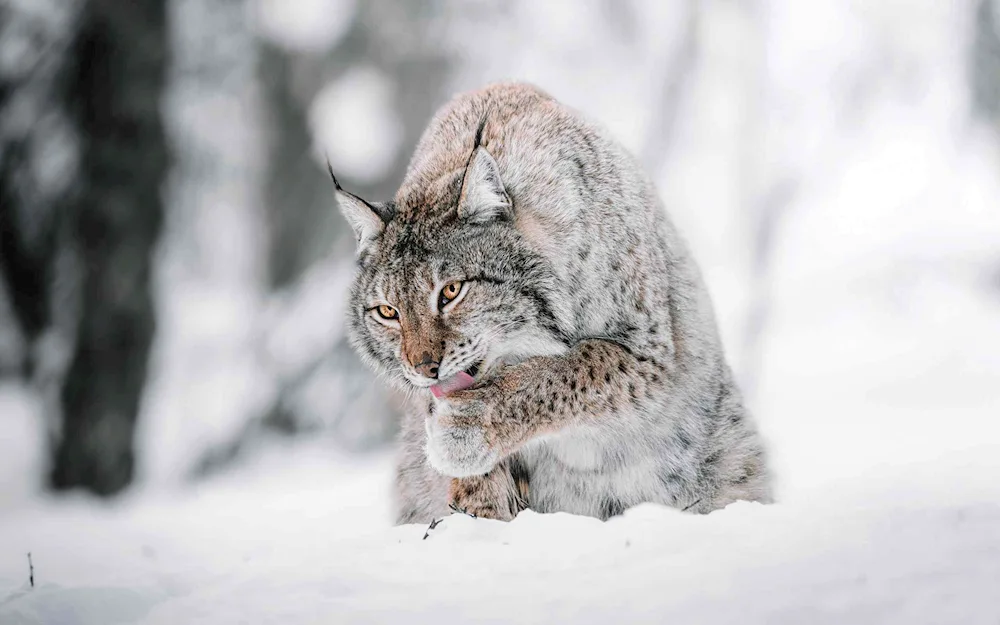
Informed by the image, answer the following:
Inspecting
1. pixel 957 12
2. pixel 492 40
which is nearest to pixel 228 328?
pixel 492 40

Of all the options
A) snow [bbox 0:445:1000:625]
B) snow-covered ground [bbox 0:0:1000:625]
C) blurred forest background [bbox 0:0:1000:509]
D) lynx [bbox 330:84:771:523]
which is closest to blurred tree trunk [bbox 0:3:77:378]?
blurred forest background [bbox 0:0:1000:509]

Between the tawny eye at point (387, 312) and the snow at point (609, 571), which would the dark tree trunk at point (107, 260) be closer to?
the snow at point (609, 571)

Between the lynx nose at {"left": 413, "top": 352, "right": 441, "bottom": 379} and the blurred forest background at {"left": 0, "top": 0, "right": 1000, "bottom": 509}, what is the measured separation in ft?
14.2

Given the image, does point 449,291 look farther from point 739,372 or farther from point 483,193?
point 739,372

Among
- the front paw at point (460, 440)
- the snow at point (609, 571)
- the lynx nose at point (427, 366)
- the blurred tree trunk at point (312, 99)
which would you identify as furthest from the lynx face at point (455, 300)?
the blurred tree trunk at point (312, 99)

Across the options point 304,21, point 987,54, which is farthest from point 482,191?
point 987,54

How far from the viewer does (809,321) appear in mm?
10633

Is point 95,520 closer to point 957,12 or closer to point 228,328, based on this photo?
point 228,328

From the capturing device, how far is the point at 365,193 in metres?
9.07

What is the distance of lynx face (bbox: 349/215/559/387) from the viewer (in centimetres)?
320

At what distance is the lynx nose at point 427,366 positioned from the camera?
125 inches

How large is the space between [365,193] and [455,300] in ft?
19.8

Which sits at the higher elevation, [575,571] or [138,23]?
[138,23]

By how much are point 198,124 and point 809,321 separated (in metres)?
6.57
